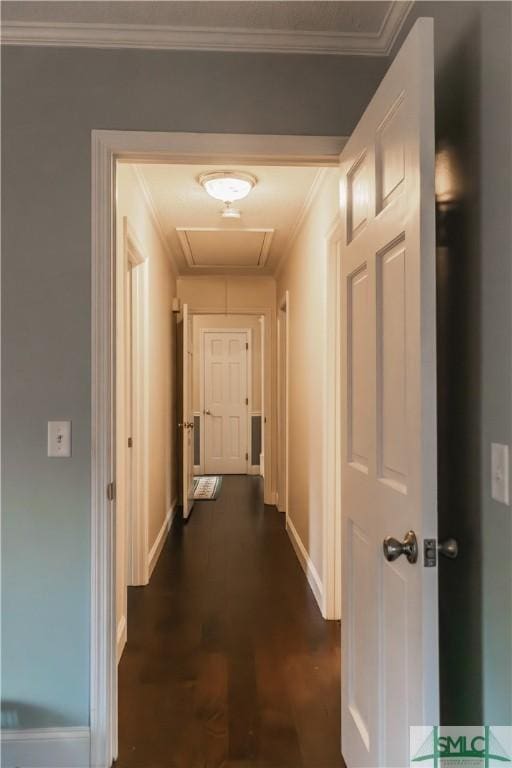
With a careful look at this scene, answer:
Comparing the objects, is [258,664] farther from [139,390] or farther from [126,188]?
[126,188]

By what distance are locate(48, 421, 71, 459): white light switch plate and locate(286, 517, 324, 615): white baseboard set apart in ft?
6.02

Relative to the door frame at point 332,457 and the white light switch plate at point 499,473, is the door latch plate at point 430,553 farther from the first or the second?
the door frame at point 332,457

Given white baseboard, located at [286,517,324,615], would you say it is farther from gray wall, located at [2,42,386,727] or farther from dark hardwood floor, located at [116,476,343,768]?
gray wall, located at [2,42,386,727]

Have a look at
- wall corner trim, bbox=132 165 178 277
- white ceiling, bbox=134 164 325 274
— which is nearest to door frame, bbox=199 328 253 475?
white ceiling, bbox=134 164 325 274

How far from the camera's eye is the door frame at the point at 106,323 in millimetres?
1688

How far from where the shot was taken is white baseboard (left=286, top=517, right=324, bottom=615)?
298 cm

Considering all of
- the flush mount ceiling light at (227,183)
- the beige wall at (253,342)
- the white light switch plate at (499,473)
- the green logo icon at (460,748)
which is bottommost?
the green logo icon at (460,748)

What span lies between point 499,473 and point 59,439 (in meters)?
1.34

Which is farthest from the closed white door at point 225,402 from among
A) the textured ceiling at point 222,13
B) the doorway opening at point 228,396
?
the textured ceiling at point 222,13

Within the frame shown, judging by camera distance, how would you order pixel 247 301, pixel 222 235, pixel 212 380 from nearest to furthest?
pixel 222 235, pixel 247 301, pixel 212 380

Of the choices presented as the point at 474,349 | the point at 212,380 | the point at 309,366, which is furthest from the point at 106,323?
the point at 212,380

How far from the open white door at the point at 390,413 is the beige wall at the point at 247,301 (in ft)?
12.7

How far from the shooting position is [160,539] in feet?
13.1

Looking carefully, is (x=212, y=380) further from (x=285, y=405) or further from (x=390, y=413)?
(x=390, y=413)
